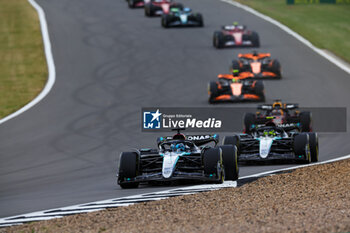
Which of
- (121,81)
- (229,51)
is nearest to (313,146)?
(121,81)

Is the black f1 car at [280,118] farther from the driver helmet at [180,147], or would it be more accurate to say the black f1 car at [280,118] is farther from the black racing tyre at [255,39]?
the black racing tyre at [255,39]

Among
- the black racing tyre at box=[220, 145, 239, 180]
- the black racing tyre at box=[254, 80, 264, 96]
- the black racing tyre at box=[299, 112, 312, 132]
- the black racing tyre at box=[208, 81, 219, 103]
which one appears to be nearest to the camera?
the black racing tyre at box=[220, 145, 239, 180]

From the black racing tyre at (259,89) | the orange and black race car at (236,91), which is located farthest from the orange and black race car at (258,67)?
the black racing tyre at (259,89)

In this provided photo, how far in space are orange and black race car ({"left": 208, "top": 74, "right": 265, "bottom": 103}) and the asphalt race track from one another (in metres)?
0.64

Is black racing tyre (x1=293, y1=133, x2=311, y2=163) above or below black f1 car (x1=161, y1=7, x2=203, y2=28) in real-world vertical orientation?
below

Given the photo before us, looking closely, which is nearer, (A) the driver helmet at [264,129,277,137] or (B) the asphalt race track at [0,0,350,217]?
(B) the asphalt race track at [0,0,350,217]

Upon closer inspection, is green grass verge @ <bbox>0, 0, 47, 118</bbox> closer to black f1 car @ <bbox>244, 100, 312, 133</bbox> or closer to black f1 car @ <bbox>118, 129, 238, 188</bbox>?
black f1 car @ <bbox>244, 100, 312, 133</bbox>

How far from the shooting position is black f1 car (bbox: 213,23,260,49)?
4050 cm

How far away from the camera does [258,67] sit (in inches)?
1348

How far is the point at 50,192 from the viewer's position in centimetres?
1686

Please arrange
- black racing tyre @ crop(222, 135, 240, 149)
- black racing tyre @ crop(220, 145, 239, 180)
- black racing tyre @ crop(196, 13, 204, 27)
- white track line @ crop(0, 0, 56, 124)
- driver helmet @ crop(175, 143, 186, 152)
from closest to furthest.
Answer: black racing tyre @ crop(220, 145, 239, 180)
driver helmet @ crop(175, 143, 186, 152)
black racing tyre @ crop(222, 135, 240, 149)
white track line @ crop(0, 0, 56, 124)
black racing tyre @ crop(196, 13, 204, 27)

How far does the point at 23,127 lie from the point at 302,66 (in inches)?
608

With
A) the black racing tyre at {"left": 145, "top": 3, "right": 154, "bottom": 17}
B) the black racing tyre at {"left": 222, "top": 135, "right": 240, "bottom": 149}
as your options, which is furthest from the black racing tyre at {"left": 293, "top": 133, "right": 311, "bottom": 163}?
the black racing tyre at {"left": 145, "top": 3, "right": 154, "bottom": 17}

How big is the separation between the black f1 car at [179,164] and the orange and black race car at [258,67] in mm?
17062
